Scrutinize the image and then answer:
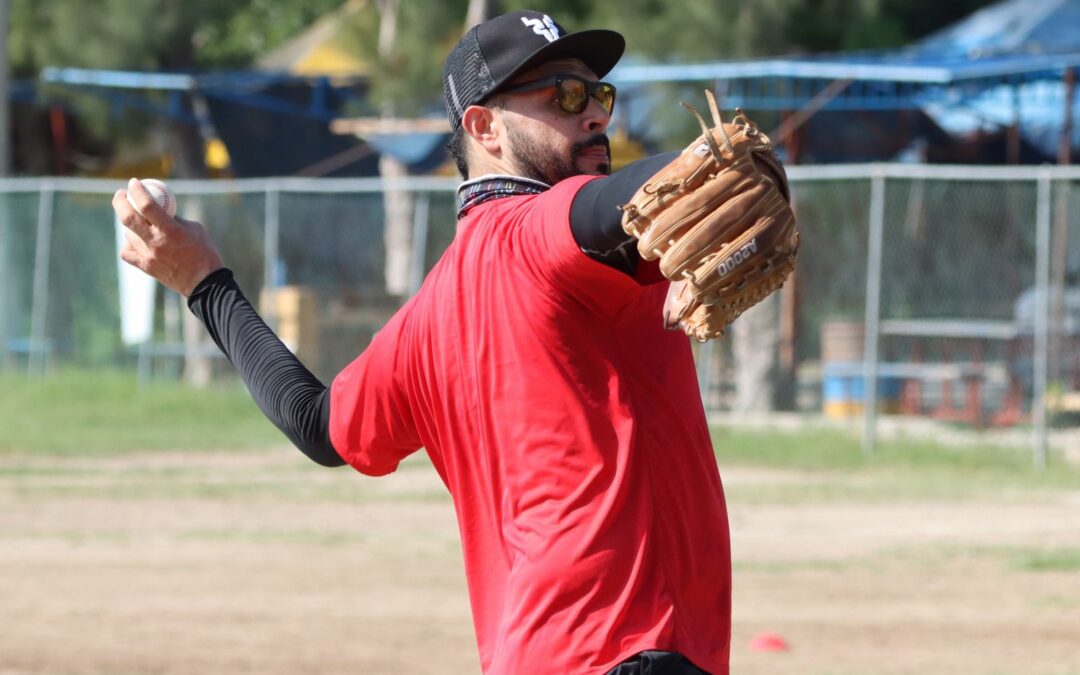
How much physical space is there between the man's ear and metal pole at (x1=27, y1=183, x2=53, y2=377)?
18954mm

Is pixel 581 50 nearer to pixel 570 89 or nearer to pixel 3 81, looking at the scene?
pixel 570 89

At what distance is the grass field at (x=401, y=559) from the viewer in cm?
838

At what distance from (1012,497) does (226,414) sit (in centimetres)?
933

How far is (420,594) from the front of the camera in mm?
9922

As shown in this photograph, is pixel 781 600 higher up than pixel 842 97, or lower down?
lower down

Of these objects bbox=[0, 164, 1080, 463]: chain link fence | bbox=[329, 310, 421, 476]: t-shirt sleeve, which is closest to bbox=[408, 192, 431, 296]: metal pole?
bbox=[0, 164, 1080, 463]: chain link fence

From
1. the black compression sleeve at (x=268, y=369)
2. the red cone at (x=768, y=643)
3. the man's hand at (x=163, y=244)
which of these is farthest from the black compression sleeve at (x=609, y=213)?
the red cone at (x=768, y=643)

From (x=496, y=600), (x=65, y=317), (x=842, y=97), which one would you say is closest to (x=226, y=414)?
(x=65, y=317)

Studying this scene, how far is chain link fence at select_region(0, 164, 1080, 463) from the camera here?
16500mm

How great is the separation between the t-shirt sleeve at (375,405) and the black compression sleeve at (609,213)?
656 mm

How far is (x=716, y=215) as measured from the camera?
251 centimetres

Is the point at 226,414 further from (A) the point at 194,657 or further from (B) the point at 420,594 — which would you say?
(A) the point at 194,657

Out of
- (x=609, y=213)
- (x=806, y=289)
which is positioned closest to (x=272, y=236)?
(x=806, y=289)

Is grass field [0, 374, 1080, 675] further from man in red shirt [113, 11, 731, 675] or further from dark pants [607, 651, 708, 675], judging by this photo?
dark pants [607, 651, 708, 675]
